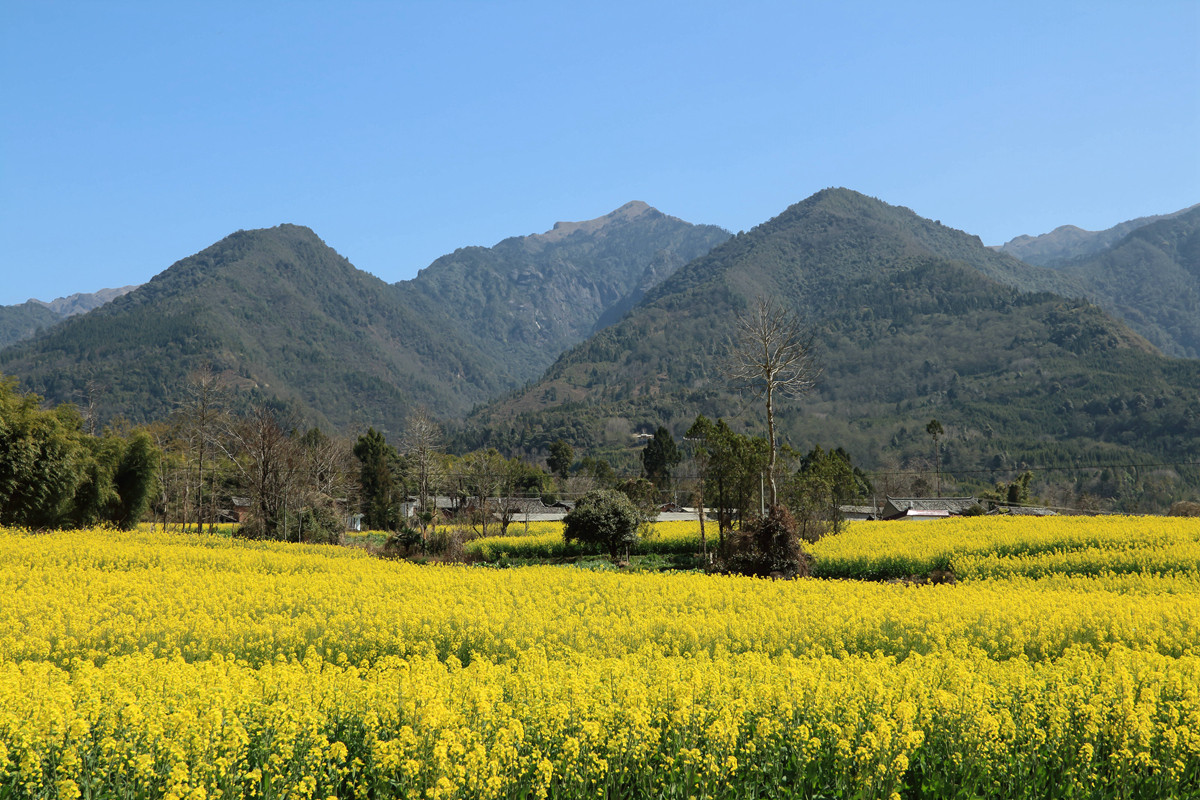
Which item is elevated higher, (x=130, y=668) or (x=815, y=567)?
(x=130, y=668)

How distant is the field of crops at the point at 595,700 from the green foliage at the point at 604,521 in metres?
17.2


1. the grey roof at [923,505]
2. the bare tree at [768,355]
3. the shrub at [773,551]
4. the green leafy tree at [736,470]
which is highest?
the bare tree at [768,355]

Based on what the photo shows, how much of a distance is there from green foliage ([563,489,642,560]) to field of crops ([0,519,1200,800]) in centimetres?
1722

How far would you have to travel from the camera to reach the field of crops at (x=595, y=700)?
5207mm

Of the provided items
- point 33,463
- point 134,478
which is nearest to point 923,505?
point 134,478

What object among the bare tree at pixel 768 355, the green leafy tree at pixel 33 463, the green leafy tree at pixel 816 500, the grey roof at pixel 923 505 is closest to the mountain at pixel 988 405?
the grey roof at pixel 923 505

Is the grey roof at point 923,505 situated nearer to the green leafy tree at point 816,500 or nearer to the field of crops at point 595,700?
the green leafy tree at point 816,500

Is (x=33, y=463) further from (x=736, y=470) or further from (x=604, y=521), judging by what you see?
(x=736, y=470)

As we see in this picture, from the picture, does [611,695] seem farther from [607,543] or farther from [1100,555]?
[607,543]

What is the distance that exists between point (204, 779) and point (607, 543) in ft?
84.2

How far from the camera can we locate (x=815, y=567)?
23.9 metres

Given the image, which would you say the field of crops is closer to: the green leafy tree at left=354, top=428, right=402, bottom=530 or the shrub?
the shrub

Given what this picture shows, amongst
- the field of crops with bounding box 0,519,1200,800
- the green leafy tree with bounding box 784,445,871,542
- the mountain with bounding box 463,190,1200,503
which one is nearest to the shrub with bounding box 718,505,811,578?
the green leafy tree with bounding box 784,445,871,542

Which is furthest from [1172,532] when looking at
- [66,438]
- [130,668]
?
[66,438]
